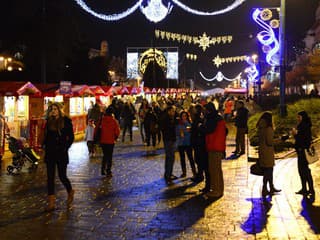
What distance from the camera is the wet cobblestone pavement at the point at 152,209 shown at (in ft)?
21.0

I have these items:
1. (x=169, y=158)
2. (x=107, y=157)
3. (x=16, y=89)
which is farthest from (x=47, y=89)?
(x=169, y=158)

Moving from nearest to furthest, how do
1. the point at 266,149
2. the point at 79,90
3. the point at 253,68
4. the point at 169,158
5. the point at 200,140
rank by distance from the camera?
the point at 266,149 < the point at 200,140 < the point at 169,158 < the point at 79,90 < the point at 253,68

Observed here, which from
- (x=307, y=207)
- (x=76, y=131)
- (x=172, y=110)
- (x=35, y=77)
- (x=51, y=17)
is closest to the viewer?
(x=307, y=207)

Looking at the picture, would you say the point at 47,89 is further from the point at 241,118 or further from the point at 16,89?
the point at 241,118

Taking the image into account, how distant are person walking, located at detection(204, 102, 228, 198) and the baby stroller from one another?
4939 millimetres

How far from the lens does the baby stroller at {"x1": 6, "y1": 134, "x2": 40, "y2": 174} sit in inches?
449

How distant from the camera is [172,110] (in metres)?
10.6

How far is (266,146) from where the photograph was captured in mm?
8633

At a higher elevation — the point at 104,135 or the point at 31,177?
the point at 104,135

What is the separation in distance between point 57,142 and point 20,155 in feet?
13.8

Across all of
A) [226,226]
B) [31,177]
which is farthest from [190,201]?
[31,177]

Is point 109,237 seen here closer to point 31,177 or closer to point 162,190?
point 162,190

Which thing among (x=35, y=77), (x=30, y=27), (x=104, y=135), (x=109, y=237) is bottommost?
(x=109, y=237)

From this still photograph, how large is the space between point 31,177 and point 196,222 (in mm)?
5166
